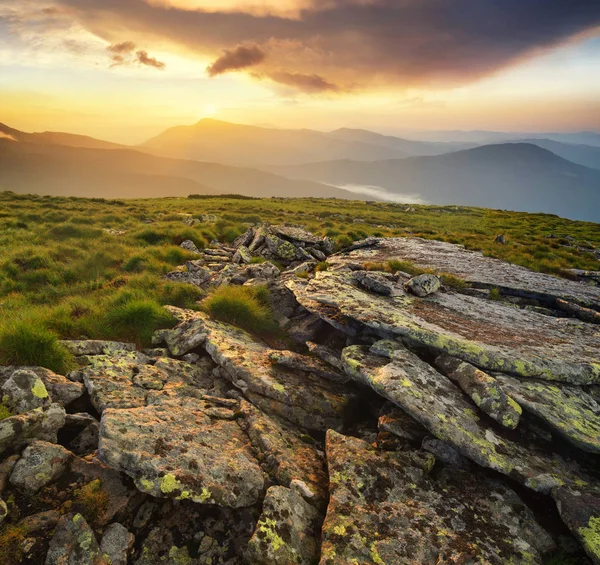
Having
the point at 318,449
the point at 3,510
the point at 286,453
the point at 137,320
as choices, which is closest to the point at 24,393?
the point at 3,510

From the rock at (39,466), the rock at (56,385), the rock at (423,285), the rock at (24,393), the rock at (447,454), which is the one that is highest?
the rock at (423,285)

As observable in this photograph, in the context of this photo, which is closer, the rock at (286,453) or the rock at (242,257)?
the rock at (286,453)

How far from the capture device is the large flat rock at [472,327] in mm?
6402

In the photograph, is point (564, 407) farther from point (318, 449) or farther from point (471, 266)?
point (471, 266)

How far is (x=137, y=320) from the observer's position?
9.03 m

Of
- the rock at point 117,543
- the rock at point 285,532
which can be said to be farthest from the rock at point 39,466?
the rock at point 285,532

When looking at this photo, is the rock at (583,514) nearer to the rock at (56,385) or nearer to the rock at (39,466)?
the rock at (39,466)

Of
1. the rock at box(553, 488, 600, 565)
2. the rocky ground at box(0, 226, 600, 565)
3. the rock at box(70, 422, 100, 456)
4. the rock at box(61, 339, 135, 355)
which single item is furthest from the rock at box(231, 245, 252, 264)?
the rock at box(553, 488, 600, 565)

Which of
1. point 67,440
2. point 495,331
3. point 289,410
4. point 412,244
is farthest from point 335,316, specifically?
point 412,244

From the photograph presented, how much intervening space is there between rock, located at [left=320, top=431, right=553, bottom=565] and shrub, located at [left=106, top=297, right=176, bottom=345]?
19.2 ft

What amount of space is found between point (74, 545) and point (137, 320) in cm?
597

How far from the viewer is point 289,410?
6.49 meters

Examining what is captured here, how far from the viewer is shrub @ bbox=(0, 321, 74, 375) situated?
6.36 m

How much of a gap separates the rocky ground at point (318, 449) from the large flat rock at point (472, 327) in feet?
0.19
